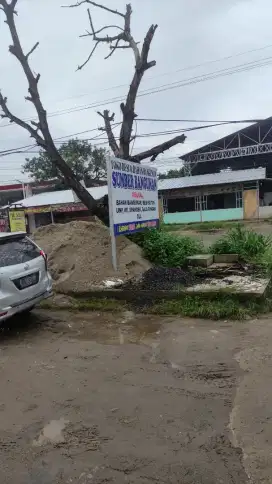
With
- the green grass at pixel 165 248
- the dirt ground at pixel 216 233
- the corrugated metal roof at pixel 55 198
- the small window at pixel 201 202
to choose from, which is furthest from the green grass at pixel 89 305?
the small window at pixel 201 202

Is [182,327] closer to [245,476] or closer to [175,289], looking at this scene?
[175,289]

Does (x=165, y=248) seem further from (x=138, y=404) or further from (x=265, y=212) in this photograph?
(x=265, y=212)

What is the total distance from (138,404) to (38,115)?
326 inches

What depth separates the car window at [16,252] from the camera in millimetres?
5410

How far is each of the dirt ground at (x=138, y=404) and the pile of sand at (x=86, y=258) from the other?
1990 millimetres

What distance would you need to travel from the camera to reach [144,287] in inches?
274

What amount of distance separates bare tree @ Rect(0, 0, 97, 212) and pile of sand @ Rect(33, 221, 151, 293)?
1.20m

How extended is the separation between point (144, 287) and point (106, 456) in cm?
432

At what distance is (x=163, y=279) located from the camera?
723cm

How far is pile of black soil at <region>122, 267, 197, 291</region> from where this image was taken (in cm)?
693

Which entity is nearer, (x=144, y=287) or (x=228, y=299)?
(x=228, y=299)

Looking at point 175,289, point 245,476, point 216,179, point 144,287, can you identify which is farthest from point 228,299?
point 216,179

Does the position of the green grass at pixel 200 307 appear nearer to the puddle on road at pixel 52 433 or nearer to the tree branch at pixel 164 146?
the puddle on road at pixel 52 433

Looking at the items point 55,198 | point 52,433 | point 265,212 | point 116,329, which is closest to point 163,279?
point 116,329
